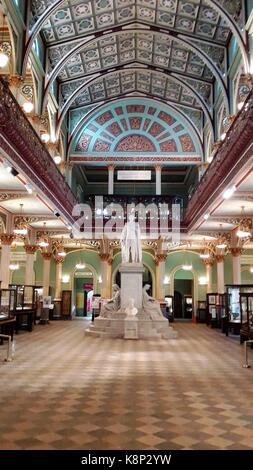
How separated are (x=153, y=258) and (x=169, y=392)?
20108 mm

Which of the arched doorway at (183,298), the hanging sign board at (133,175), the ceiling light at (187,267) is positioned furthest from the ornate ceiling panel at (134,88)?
the arched doorway at (183,298)

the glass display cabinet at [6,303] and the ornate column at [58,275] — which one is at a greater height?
the ornate column at [58,275]

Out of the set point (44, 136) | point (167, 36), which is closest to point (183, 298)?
point (44, 136)

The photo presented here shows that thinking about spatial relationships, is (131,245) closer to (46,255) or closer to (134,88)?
(46,255)

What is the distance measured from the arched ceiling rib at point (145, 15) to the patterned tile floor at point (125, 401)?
11.7 m

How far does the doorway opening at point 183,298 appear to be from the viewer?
2772 centimetres

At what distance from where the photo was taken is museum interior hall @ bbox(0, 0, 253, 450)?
4.97 m

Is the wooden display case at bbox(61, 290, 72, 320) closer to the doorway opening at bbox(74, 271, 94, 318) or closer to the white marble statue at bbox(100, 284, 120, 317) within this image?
the doorway opening at bbox(74, 271, 94, 318)

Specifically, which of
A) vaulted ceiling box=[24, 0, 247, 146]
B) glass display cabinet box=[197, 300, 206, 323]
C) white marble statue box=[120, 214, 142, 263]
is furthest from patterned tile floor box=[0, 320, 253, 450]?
Answer: glass display cabinet box=[197, 300, 206, 323]

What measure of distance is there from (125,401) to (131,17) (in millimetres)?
15798

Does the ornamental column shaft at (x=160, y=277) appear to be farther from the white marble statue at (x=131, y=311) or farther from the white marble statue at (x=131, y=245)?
the white marble statue at (x=131, y=311)

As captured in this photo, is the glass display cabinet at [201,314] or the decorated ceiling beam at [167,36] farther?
the glass display cabinet at [201,314]

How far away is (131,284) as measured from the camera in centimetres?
1463
